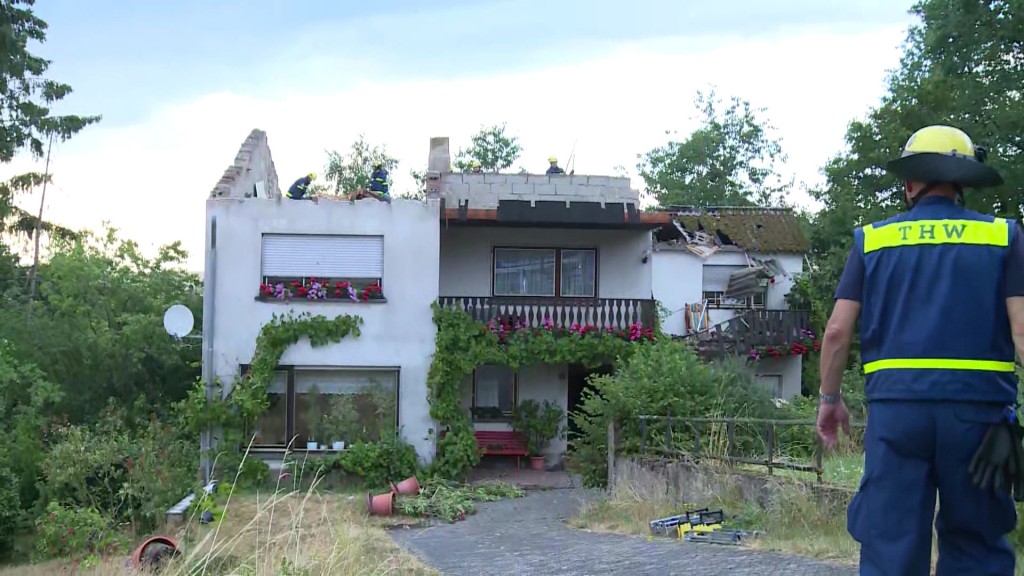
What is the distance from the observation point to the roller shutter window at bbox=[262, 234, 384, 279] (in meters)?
19.7

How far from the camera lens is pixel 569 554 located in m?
8.98

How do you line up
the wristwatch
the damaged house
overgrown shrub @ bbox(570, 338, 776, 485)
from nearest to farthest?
the wristwatch
overgrown shrub @ bbox(570, 338, 776, 485)
the damaged house

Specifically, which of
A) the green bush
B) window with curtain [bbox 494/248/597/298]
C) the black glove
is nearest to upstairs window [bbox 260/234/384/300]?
window with curtain [bbox 494/248/597/298]

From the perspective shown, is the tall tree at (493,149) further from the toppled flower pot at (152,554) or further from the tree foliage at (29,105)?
the toppled flower pot at (152,554)

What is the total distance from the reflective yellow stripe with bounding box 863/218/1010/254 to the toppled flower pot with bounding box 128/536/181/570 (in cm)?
601

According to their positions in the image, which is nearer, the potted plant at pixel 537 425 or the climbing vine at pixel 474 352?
the climbing vine at pixel 474 352

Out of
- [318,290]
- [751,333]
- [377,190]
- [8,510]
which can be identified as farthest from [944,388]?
[751,333]

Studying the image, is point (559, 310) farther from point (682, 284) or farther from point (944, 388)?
point (944, 388)

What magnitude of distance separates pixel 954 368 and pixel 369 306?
16.7 m

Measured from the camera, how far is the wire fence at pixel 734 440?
10.9 metres

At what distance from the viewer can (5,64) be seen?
27.2 metres

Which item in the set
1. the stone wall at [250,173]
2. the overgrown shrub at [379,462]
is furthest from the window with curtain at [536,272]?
the stone wall at [250,173]

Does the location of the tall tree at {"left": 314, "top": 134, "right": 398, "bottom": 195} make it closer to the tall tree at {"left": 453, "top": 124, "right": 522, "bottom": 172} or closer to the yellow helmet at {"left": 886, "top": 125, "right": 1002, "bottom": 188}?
the tall tree at {"left": 453, "top": 124, "right": 522, "bottom": 172}

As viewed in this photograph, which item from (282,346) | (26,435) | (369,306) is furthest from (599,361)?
(26,435)
